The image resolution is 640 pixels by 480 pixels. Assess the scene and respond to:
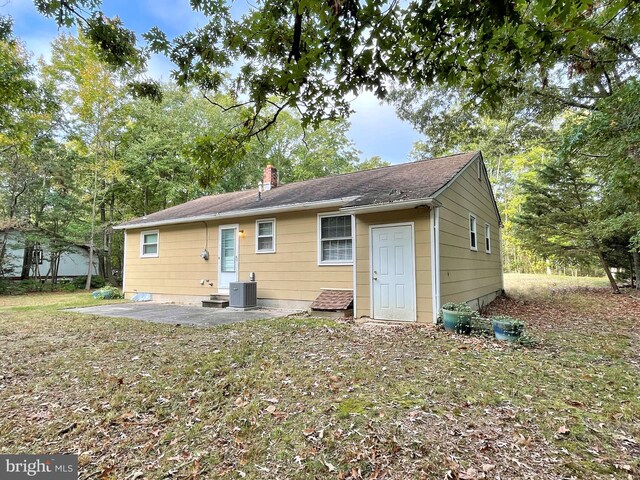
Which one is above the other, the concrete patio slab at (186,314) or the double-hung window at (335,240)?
the double-hung window at (335,240)

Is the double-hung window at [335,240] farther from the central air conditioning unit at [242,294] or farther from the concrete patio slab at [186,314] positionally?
the central air conditioning unit at [242,294]

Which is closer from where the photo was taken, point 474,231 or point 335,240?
point 335,240

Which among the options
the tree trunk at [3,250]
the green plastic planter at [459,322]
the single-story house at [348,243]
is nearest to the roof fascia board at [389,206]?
the single-story house at [348,243]

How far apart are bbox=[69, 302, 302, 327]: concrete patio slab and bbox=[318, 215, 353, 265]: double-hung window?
169cm

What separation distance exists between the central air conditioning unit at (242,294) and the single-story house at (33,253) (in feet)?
46.4

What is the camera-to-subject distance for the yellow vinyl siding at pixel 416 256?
6.59 metres

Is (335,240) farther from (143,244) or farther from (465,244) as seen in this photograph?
(143,244)

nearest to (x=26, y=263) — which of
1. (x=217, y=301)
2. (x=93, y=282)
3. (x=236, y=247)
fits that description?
(x=93, y=282)

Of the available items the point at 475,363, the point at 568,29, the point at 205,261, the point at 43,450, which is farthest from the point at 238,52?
the point at 205,261

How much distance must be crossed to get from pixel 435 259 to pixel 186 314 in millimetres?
6209

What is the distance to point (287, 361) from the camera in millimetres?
4398

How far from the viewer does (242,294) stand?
919 centimetres

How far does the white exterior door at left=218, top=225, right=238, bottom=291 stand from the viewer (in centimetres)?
1025

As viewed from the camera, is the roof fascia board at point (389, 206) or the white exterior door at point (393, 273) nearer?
the roof fascia board at point (389, 206)
